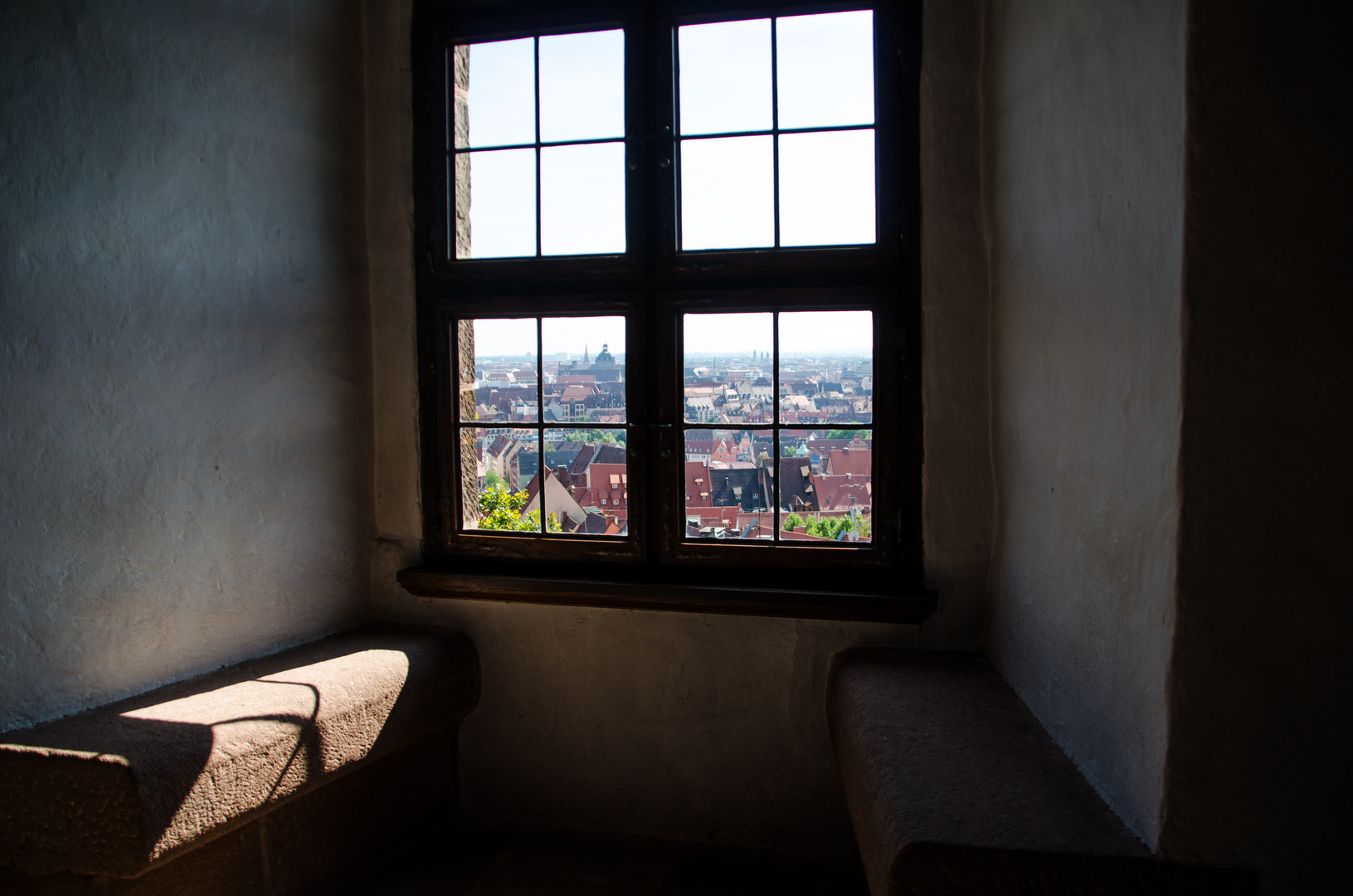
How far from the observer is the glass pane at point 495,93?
7.41 feet

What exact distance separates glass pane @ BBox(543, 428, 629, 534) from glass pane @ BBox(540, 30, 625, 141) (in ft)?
2.96

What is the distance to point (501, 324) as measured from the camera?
230 cm

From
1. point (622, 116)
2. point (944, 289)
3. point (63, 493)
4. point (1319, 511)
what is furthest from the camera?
point (622, 116)

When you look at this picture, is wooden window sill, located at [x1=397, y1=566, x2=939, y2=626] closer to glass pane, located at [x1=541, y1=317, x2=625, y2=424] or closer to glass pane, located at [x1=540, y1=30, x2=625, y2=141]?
glass pane, located at [x1=541, y1=317, x2=625, y2=424]

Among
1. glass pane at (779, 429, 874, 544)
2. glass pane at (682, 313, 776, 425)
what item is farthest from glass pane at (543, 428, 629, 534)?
glass pane at (779, 429, 874, 544)

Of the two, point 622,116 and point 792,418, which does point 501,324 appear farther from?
point 792,418

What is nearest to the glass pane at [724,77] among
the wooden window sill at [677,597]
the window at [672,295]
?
the window at [672,295]

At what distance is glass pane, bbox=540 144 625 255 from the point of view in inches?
87.4

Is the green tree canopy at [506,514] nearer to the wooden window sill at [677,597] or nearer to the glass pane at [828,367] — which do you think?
the wooden window sill at [677,597]

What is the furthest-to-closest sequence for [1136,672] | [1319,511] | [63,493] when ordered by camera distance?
→ [63,493] → [1136,672] → [1319,511]

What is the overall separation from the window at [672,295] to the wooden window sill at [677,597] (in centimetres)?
4

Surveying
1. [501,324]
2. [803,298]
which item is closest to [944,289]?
[803,298]

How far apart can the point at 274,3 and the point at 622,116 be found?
39.5 inches

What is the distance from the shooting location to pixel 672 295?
2.18m
